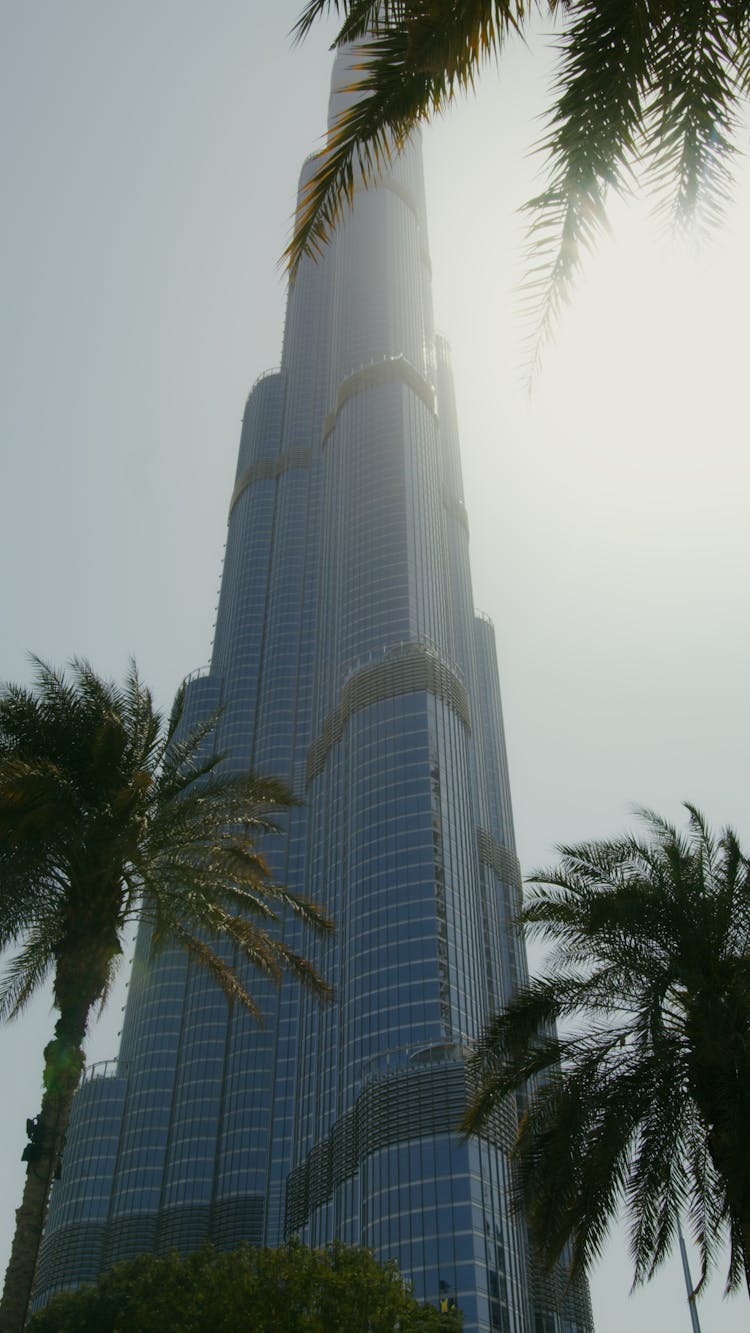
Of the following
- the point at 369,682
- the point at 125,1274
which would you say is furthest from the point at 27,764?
the point at 369,682

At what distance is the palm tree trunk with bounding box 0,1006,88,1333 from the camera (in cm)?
1716

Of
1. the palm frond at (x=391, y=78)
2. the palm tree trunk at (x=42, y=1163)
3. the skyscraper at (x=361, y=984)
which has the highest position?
the skyscraper at (x=361, y=984)

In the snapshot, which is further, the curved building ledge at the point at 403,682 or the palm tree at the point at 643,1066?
the curved building ledge at the point at 403,682

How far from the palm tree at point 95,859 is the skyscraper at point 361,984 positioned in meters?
77.0

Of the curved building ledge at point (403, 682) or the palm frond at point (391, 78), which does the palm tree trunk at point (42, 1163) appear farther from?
the curved building ledge at point (403, 682)

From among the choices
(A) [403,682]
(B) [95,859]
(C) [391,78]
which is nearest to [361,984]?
(A) [403,682]

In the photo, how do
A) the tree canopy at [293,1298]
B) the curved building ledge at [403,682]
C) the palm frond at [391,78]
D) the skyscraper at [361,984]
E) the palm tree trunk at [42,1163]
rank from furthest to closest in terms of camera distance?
the curved building ledge at [403,682], the skyscraper at [361,984], the tree canopy at [293,1298], the palm tree trunk at [42,1163], the palm frond at [391,78]

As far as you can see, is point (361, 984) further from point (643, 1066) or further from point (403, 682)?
point (643, 1066)

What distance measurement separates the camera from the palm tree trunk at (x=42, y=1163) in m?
17.2

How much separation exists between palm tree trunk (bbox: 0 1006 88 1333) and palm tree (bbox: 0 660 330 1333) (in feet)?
0.07

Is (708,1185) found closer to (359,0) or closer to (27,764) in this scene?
(27,764)

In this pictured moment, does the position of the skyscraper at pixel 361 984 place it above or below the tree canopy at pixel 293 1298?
above

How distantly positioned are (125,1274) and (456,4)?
47.8 meters

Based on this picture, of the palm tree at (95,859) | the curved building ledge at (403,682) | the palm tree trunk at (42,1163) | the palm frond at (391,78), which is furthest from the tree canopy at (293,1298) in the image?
the curved building ledge at (403,682)
